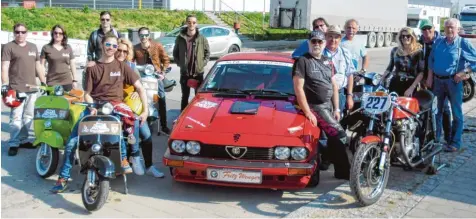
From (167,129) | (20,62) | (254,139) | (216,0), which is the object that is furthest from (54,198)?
(216,0)

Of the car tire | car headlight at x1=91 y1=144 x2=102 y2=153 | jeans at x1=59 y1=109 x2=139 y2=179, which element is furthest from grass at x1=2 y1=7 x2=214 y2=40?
car headlight at x1=91 y1=144 x2=102 y2=153

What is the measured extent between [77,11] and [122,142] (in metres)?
24.7

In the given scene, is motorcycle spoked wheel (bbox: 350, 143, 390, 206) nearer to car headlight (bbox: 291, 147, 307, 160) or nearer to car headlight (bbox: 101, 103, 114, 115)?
car headlight (bbox: 291, 147, 307, 160)

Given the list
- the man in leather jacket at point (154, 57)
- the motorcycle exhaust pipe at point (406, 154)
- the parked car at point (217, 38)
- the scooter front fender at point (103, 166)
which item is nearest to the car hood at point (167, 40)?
the parked car at point (217, 38)

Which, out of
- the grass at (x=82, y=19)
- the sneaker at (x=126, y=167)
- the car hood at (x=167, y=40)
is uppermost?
the grass at (x=82, y=19)

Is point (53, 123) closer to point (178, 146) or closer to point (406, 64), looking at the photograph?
point (178, 146)

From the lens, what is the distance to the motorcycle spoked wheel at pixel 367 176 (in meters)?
5.21

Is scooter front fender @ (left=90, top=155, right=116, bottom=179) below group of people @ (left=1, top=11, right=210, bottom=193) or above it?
below

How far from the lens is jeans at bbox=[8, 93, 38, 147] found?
24.9ft

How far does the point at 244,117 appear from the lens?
599 centimetres

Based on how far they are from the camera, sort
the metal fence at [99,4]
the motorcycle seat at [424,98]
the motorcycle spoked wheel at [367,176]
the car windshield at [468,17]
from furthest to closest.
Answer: the car windshield at [468,17] → the metal fence at [99,4] → the motorcycle seat at [424,98] → the motorcycle spoked wheel at [367,176]

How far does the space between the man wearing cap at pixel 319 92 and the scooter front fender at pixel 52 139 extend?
277 centimetres

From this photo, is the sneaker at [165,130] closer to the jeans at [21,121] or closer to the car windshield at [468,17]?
the jeans at [21,121]

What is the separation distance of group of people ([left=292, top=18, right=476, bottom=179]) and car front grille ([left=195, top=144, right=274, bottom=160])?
683mm
